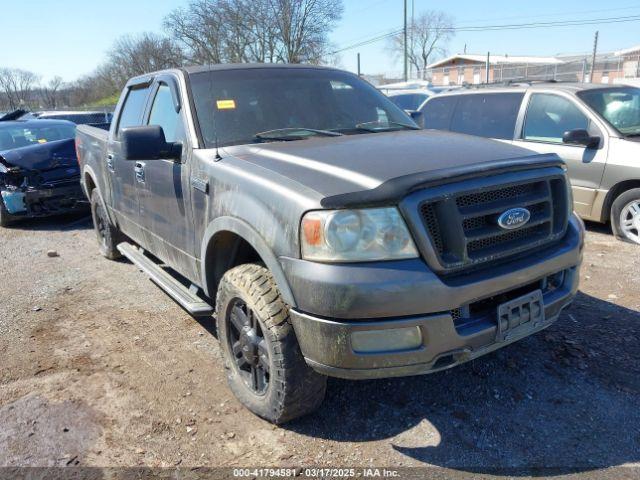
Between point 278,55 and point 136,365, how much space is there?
127ft

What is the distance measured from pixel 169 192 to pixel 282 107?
3.18 ft

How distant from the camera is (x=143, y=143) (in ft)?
10.3

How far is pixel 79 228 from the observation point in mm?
7910

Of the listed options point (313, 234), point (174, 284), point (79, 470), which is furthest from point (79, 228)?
point (313, 234)

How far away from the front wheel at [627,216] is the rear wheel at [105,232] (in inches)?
218

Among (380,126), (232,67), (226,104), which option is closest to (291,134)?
(226,104)

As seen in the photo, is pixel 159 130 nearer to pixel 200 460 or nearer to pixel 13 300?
pixel 200 460

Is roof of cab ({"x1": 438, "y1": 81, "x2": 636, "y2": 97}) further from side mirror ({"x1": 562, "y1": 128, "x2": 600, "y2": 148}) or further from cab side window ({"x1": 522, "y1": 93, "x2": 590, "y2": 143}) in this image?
side mirror ({"x1": 562, "y1": 128, "x2": 600, "y2": 148})

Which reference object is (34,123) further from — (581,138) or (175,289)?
Result: (581,138)

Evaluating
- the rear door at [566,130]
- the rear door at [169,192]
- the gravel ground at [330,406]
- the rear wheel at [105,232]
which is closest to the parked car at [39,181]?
the rear wheel at [105,232]

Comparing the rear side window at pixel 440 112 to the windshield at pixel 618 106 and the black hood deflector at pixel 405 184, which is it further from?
the black hood deflector at pixel 405 184

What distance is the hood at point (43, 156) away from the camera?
760 centimetres

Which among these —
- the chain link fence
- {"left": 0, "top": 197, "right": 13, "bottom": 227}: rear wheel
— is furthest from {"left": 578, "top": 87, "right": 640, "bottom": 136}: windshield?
the chain link fence

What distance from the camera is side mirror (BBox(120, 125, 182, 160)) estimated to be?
3125 millimetres
